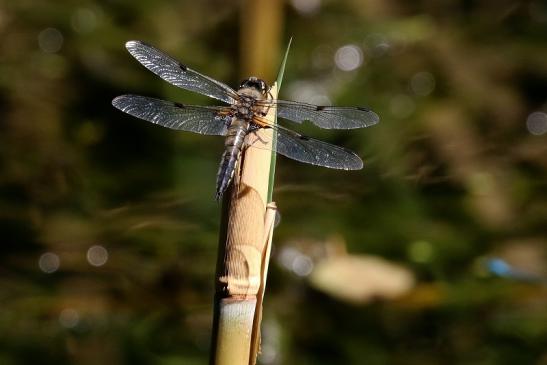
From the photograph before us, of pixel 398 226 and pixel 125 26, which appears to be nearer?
pixel 398 226

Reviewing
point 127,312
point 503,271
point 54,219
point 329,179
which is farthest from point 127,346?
point 503,271

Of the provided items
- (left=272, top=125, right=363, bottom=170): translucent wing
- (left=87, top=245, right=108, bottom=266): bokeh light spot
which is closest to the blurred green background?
(left=87, top=245, right=108, bottom=266): bokeh light spot

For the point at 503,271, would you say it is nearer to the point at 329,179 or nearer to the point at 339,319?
the point at 339,319

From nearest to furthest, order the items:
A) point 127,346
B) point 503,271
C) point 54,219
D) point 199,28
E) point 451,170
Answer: point 503,271
point 127,346
point 54,219
point 451,170
point 199,28

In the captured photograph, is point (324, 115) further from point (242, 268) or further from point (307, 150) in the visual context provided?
point (242, 268)

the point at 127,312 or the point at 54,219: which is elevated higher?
the point at 54,219

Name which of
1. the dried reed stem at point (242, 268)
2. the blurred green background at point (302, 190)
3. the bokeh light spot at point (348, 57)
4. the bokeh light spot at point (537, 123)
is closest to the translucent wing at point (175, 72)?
the blurred green background at point (302, 190)

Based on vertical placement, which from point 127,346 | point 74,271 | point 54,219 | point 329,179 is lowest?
point 127,346

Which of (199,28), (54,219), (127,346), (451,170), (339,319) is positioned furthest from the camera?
(199,28)
